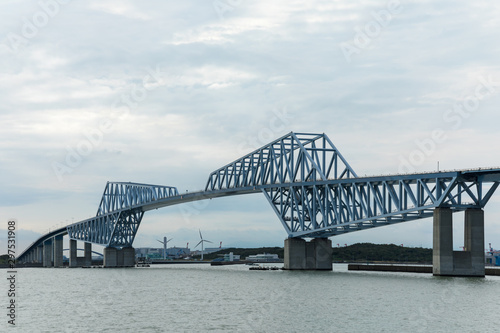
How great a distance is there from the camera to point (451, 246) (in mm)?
97562

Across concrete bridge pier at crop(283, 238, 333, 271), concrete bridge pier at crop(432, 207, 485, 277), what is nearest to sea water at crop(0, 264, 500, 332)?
concrete bridge pier at crop(432, 207, 485, 277)

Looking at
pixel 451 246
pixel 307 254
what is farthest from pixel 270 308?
pixel 307 254

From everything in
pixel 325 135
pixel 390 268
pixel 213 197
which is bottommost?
pixel 390 268

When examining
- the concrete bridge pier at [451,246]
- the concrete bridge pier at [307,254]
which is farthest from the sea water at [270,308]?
the concrete bridge pier at [307,254]

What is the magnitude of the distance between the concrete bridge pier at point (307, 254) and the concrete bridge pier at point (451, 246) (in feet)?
123

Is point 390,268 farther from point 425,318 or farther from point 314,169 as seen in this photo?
point 425,318

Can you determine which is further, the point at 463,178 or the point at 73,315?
the point at 463,178

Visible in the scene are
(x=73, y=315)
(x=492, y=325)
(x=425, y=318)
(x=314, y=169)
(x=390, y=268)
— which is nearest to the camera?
(x=492, y=325)

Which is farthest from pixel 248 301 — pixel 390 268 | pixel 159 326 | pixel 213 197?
pixel 213 197

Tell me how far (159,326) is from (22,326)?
1120 cm

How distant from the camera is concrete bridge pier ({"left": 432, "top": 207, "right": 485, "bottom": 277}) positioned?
9706 cm

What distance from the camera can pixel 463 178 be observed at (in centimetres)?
9888

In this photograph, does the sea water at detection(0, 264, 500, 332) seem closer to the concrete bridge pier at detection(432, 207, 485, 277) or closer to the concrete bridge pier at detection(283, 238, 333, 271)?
the concrete bridge pier at detection(432, 207, 485, 277)

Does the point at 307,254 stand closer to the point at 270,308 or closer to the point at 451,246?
the point at 451,246
